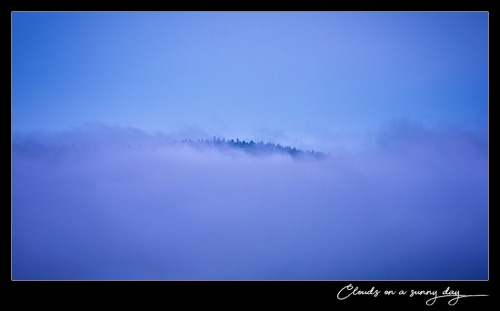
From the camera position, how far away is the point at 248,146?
2.09m

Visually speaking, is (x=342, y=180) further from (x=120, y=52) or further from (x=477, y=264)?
(x=120, y=52)

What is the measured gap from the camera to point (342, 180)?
2109 mm

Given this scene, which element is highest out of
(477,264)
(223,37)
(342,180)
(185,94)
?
(223,37)

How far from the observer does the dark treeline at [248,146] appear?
6.81ft

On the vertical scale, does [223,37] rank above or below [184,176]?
above

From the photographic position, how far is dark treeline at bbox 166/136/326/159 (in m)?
2.07

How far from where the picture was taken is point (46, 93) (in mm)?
2064

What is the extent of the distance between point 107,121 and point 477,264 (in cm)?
283
